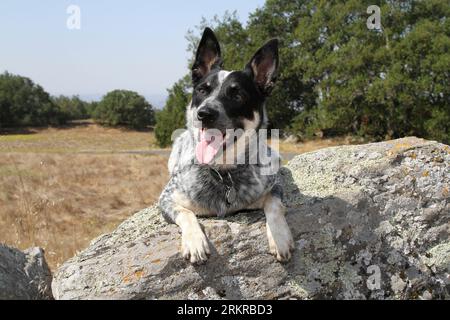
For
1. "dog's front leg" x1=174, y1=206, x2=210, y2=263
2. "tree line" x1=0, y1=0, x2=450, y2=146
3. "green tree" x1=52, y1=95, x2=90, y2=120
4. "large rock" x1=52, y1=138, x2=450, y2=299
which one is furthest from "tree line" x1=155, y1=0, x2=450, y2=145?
"green tree" x1=52, y1=95, x2=90, y2=120

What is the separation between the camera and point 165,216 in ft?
15.9

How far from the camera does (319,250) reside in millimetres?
4406

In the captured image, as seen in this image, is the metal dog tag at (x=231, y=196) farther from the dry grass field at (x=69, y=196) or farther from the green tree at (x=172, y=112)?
the green tree at (x=172, y=112)

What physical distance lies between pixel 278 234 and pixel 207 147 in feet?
3.95

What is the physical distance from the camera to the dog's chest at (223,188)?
15.3 feet

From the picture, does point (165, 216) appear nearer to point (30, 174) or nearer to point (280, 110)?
point (30, 174)

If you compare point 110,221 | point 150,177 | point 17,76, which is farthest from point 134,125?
point 110,221

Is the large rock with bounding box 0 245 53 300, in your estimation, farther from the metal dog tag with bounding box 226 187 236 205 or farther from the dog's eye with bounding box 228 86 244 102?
the dog's eye with bounding box 228 86 244 102

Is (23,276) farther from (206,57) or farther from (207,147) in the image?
(206,57)

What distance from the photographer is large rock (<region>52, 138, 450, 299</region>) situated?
4.04 m

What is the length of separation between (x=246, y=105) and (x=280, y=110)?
37532 mm

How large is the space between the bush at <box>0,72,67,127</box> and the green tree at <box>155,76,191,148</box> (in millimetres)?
37282

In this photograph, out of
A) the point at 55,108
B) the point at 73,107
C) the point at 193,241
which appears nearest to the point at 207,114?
the point at 193,241

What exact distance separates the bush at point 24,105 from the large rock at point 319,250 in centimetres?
7166
